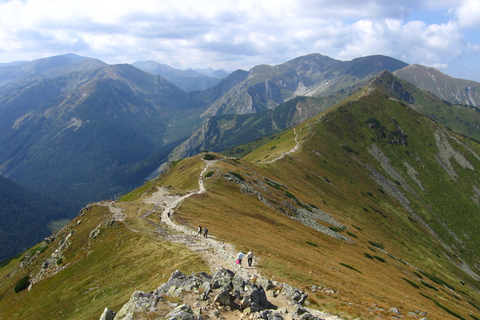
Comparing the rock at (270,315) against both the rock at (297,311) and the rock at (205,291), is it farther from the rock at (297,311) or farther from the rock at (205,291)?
the rock at (205,291)

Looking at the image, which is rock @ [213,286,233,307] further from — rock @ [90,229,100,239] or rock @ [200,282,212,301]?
rock @ [90,229,100,239]

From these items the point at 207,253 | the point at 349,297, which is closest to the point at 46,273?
the point at 207,253

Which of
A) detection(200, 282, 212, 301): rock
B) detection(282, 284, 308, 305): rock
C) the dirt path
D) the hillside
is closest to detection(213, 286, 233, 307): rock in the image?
detection(200, 282, 212, 301): rock

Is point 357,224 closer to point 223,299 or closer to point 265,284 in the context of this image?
point 265,284

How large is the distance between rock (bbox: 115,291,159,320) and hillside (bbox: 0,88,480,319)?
1.63 ft

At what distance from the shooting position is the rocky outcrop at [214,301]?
19.0 m

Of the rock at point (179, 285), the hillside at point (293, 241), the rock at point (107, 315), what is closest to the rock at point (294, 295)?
the hillside at point (293, 241)

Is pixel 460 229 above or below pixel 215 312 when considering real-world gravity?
below

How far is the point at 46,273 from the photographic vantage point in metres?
47.0

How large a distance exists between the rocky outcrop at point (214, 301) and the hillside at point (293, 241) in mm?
767

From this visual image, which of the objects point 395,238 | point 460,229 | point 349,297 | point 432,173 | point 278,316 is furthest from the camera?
point 432,173

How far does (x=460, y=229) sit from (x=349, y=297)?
167 m

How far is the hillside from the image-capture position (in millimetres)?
32594

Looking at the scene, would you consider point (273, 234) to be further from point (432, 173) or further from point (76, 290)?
point (432, 173)
